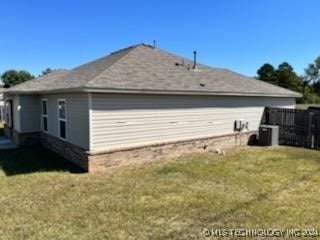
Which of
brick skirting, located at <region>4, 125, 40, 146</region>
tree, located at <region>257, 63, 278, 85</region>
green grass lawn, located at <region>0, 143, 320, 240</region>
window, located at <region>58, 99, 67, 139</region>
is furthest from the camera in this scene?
tree, located at <region>257, 63, 278, 85</region>

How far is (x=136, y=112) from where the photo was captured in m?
9.25

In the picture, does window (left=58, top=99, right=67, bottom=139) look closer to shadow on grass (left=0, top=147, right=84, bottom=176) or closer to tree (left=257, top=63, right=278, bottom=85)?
shadow on grass (left=0, top=147, right=84, bottom=176)

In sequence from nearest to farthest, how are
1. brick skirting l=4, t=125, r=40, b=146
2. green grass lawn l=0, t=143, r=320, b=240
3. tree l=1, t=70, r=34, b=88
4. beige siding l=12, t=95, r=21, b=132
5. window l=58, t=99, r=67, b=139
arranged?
green grass lawn l=0, t=143, r=320, b=240 < window l=58, t=99, r=67, b=139 < brick skirting l=4, t=125, r=40, b=146 < beige siding l=12, t=95, r=21, b=132 < tree l=1, t=70, r=34, b=88

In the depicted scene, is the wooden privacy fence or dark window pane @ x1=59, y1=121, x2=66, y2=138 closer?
dark window pane @ x1=59, y1=121, x2=66, y2=138

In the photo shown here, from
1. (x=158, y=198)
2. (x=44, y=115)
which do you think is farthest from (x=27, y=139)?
(x=158, y=198)

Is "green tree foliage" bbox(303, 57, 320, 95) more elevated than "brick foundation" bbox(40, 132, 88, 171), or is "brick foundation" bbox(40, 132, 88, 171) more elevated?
"green tree foliage" bbox(303, 57, 320, 95)

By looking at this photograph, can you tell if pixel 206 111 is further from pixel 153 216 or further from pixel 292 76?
pixel 292 76

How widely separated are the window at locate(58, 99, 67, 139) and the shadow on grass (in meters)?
0.87

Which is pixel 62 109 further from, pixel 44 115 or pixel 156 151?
pixel 156 151

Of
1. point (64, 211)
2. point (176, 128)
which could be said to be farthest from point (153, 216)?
point (176, 128)

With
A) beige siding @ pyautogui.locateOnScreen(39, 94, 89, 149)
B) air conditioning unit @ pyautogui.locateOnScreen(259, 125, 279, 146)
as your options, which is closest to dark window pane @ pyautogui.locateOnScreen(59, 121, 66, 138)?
beige siding @ pyautogui.locateOnScreen(39, 94, 89, 149)

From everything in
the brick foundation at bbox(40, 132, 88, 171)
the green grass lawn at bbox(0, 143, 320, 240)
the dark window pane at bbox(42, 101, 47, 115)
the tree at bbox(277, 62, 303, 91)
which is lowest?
the green grass lawn at bbox(0, 143, 320, 240)

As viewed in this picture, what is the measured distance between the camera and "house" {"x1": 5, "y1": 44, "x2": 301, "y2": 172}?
8570 mm

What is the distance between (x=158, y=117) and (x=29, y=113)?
6851mm
